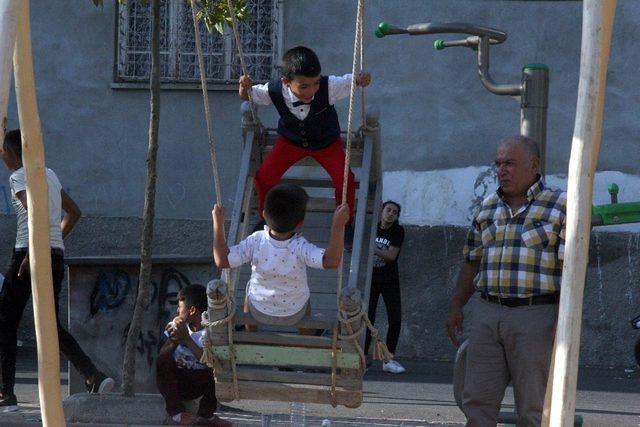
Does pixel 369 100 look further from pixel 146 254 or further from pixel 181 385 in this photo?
pixel 181 385

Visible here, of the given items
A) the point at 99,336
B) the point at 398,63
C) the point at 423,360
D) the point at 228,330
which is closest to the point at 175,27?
the point at 398,63

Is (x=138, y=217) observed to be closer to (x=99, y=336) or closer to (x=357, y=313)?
(x=99, y=336)

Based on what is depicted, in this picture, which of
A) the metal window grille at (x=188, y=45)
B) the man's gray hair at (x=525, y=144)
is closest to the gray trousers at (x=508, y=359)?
the man's gray hair at (x=525, y=144)

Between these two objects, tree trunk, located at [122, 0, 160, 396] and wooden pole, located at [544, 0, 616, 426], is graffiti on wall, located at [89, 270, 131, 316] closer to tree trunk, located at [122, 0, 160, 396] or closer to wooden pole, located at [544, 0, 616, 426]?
tree trunk, located at [122, 0, 160, 396]

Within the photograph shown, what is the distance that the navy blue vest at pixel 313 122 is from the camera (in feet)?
20.9

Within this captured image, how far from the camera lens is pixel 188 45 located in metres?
12.6

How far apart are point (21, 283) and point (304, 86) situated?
2.53 meters

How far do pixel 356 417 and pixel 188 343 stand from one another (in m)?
1.59

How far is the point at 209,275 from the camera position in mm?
8297

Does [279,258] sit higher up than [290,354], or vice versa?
[279,258]

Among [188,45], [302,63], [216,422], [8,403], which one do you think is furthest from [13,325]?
[188,45]

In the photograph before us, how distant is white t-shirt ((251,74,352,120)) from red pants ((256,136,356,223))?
210 mm

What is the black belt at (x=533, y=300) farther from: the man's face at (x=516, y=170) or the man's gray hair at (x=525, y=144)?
the man's gray hair at (x=525, y=144)

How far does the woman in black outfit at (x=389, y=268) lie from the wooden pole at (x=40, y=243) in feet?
23.3
